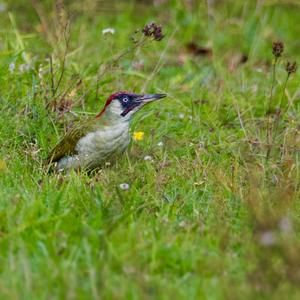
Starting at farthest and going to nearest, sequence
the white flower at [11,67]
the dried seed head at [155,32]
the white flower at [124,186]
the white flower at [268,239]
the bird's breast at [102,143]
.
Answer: the white flower at [11,67], the dried seed head at [155,32], the bird's breast at [102,143], the white flower at [124,186], the white flower at [268,239]

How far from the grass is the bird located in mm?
139

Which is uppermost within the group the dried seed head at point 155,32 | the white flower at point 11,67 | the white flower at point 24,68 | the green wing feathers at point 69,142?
the dried seed head at point 155,32

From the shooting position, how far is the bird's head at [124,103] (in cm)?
614

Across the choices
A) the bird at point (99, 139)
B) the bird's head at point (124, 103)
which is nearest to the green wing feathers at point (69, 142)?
the bird at point (99, 139)

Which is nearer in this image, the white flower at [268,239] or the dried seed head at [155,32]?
the white flower at [268,239]

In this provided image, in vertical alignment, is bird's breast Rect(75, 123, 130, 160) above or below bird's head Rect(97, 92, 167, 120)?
below

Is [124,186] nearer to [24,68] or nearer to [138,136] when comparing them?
[138,136]

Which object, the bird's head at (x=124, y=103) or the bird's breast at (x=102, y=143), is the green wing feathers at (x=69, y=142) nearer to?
the bird's breast at (x=102, y=143)

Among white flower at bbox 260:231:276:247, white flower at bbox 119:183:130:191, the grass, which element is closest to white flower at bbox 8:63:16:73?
the grass

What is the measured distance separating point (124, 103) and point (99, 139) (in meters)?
0.30

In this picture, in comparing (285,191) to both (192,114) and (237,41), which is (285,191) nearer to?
(192,114)

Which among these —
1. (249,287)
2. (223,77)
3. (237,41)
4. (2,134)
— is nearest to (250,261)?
(249,287)

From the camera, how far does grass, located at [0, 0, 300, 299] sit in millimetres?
4090

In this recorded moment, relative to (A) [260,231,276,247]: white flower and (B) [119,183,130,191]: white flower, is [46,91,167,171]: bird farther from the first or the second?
(A) [260,231,276,247]: white flower
